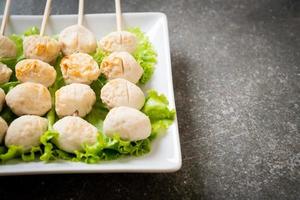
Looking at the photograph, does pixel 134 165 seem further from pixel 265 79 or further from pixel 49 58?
pixel 265 79

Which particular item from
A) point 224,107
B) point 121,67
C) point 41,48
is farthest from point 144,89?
point 41,48

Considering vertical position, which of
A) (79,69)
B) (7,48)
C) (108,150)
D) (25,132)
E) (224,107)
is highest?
(7,48)

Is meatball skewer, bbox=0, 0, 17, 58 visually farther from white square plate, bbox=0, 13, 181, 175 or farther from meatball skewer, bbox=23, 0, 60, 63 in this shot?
white square plate, bbox=0, 13, 181, 175

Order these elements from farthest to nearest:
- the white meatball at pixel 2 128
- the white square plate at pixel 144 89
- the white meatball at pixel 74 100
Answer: the white meatball at pixel 74 100 < the white meatball at pixel 2 128 < the white square plate at pixel 144 89

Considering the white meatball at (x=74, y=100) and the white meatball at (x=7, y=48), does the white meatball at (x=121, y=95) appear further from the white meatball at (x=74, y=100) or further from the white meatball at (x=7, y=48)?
the white meatball at (x=7, y=48)

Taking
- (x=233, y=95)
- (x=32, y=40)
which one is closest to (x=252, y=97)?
(x=233, y=95)

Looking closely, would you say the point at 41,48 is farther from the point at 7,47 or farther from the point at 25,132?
the point at 25,132

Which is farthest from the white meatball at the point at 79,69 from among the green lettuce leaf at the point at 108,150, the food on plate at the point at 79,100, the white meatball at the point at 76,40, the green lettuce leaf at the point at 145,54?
the green lettuce leaf at the point at 108,150
